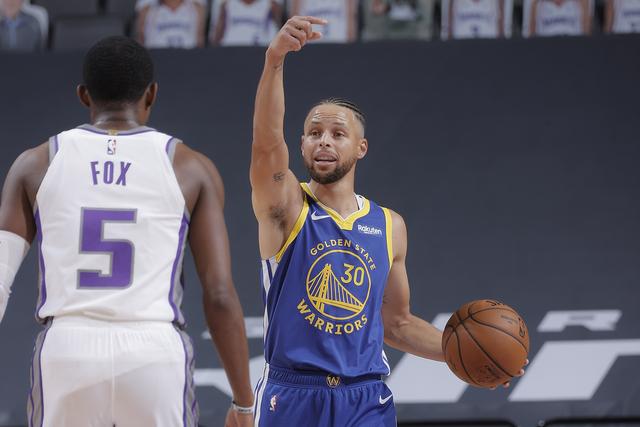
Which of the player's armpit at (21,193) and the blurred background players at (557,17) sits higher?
the blurred background players at (557,17)

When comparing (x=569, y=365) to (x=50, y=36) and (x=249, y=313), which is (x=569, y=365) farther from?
(x=50, y=36)

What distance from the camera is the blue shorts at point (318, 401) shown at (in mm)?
3578

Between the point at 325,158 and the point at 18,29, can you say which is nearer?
the point at 325,158

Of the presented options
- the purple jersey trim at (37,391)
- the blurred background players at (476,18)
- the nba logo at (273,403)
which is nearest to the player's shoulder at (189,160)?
the purple jersey trim at (37,391)

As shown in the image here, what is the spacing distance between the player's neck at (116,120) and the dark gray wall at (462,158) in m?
3.61

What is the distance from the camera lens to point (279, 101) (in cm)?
339

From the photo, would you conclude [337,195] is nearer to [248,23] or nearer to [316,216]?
[316,216]

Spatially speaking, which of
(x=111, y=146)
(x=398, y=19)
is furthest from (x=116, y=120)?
(x=398, y=19)

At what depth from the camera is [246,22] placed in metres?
7.74

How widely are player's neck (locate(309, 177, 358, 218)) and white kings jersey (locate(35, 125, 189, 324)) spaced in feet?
3.73

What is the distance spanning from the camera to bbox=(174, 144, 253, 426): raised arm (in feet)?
9.43

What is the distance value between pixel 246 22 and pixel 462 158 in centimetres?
220

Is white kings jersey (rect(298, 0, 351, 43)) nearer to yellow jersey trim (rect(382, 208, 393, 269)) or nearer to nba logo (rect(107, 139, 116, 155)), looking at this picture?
yellow jersey trim (rect(382, 208, 393, 269))

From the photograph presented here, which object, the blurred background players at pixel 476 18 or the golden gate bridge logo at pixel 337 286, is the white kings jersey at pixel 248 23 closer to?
the blurred background players at pixel 476 18
